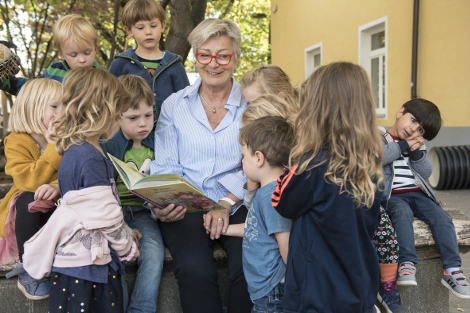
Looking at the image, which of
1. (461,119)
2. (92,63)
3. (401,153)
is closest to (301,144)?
(401,153)

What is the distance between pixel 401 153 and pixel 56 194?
2.10 m

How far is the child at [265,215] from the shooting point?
220 centimetres

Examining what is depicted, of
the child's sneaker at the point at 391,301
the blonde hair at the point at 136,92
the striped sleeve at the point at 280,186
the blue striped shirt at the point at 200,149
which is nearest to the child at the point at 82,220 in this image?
the blonde hair at the point at 136,92

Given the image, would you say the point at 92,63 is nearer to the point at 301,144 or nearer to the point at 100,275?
the point at 100,275

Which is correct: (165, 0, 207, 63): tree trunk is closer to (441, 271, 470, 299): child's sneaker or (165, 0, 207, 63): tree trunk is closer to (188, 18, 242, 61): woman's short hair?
(188, 18, 242, 61): woman's short hair

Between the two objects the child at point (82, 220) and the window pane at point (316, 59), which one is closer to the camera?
the child at point (82, 220)

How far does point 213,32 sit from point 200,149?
786mm

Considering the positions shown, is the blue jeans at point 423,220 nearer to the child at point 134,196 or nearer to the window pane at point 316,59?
the child at point 134,196

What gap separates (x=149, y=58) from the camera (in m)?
3.88

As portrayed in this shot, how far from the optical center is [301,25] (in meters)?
14.5

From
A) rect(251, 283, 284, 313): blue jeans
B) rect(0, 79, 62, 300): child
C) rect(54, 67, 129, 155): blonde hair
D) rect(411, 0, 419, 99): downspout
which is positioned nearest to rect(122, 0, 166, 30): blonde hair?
rect(0, 79, 62, 300): child

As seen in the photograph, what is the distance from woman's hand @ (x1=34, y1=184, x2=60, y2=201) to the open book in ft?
1.18

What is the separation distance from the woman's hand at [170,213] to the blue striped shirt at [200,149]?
1.18ft

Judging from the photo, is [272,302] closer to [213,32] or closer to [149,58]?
[213,32]
